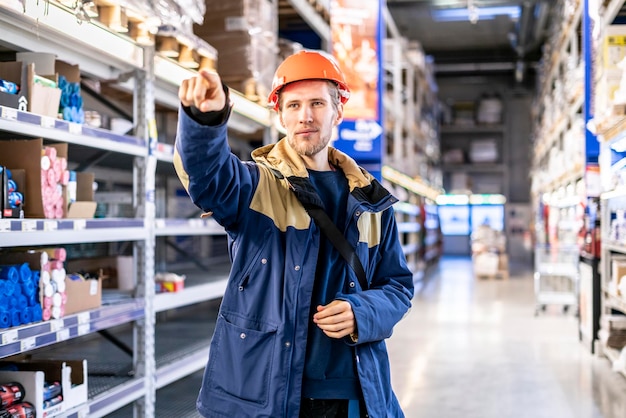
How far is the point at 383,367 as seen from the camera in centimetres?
191

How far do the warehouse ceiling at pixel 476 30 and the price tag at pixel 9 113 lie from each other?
1307 cm

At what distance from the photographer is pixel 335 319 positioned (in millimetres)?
1688

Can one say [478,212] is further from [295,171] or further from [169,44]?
[295,171]

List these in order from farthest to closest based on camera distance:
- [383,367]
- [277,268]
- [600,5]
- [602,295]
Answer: [602,295] < [600,5] < [383,367] < [277,268]

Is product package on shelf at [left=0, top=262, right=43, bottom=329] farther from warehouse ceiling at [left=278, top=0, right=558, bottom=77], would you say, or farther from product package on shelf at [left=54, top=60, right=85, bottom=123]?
warehouse ceiling at [left=278, top=0, right=558, bottom=77]

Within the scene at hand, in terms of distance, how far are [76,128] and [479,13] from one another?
1630 centimetres

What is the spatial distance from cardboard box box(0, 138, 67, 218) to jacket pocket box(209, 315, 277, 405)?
1.70 meters

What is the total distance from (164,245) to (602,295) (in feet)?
14.5

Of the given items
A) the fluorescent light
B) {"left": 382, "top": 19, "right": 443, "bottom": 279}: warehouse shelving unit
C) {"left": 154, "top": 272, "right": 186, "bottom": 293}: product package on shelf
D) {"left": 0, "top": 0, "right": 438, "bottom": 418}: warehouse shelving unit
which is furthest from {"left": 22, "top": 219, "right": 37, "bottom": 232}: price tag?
the fluorescent light

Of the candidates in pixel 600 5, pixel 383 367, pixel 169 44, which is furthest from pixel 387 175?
pixel 383 367

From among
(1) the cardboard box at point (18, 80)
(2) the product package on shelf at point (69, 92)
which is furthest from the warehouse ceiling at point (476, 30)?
(1) the cardboard box at point (18, 80)

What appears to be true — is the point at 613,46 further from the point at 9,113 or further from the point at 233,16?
the point at 9,113

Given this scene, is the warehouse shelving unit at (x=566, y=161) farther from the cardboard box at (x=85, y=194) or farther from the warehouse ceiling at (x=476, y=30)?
the cardboard box at (x=85, y=194)

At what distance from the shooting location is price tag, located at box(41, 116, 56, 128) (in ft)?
10.1
